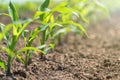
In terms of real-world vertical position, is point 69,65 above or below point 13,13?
below

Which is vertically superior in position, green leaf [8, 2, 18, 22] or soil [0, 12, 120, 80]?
green leaf [8, 2, 18, 22]

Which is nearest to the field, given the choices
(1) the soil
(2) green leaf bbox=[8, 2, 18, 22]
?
(1) the soil

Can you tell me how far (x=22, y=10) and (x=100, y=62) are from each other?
2.56 m

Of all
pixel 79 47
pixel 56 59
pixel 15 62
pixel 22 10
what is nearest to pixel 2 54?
pixel 15 62

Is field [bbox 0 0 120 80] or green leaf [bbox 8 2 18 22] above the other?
green leaf [bbox 8 2 18 22]

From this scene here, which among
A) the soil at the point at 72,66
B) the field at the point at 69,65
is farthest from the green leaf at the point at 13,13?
the soil at the point at 72,66

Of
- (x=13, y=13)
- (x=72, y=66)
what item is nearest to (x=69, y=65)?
(x=72, y=66)

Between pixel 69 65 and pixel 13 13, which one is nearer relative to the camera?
pixel 13 13

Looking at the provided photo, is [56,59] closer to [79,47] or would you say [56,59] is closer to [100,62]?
[100,62]

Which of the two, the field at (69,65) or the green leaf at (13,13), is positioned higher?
the green leaf at (13,13)

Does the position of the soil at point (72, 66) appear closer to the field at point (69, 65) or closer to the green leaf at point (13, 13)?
the field at point (69, 65)

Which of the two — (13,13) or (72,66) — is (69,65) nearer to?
(72,66)

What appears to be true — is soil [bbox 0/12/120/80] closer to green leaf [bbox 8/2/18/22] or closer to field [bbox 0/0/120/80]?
field [bbox 0/0/120/80]

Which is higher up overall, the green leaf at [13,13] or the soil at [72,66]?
the green leaf at [13,13]
